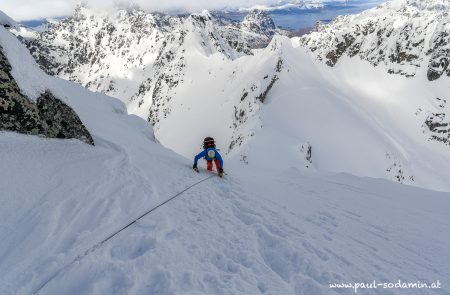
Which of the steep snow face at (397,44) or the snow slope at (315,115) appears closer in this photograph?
the snow slope at (315,115)

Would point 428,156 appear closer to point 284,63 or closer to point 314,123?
point 314,123

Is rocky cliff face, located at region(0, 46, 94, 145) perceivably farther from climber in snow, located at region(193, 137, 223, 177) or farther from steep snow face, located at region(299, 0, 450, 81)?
steep snow face, located at region(299, 0, 450, 81)

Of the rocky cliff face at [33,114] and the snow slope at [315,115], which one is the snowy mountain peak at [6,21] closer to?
the rocky cliff face at [33,114]

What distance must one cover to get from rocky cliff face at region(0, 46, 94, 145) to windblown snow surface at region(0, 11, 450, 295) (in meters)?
0.37

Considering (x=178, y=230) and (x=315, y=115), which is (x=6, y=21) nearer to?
(x=178, y=230)

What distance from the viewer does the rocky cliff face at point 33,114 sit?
9977 millimetres

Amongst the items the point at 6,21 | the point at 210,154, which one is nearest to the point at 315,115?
the point at 210,154

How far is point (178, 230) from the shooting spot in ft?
26.5

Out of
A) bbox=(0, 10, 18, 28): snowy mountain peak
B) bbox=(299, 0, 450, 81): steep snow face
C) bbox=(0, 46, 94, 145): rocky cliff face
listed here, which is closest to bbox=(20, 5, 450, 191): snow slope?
bbox=(299, 0, 450, 81): steep snow face

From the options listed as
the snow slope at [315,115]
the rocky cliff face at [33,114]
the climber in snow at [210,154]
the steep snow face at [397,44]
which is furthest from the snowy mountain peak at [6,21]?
the steep snow face at [397,44]

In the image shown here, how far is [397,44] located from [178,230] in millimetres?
130401

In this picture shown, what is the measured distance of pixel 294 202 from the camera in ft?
40.5

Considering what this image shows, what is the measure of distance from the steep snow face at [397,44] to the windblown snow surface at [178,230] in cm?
11721

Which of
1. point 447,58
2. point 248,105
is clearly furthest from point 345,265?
point 447,58
